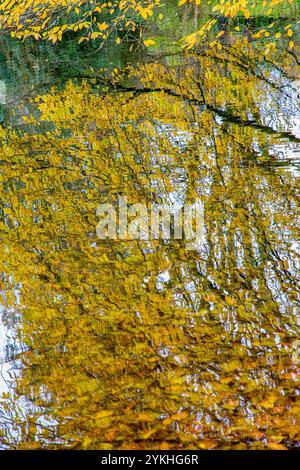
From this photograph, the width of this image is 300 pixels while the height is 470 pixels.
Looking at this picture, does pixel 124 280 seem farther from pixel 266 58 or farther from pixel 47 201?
pixel 266 58

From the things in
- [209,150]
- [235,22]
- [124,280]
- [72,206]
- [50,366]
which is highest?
[235,22]

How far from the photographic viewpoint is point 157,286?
650 centimetres

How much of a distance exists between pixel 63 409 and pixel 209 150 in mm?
5946

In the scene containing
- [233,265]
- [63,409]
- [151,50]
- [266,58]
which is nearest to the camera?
[63,409]

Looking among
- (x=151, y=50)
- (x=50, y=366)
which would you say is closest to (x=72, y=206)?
(x=50, y=366)

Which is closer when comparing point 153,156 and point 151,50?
point 153,156

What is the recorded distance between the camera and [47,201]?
9.13 m

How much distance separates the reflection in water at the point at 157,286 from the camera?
474 centimetres

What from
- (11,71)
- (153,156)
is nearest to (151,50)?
(11,71)

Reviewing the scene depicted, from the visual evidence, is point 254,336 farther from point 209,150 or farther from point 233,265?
point 209,150

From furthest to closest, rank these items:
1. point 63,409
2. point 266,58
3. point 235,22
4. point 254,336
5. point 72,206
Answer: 1. point 235,22
2. point 266,58
3. point 72,206
4. point 254,336
5. point 63,409

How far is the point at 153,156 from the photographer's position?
10.2 meters

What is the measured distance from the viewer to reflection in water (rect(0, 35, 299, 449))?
4.74 meters

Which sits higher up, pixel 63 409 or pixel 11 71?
pixel 11 71
